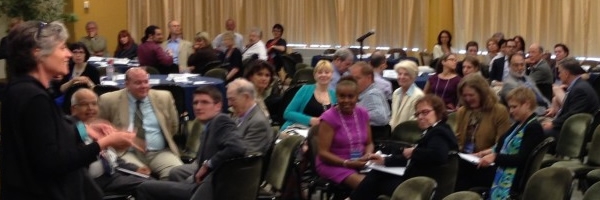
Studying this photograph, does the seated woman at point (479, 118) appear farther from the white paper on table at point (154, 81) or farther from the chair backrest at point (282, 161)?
the white paper on table at point (154, 81)

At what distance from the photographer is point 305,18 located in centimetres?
1927

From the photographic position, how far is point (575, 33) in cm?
1509

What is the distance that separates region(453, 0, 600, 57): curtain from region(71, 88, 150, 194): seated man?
9.70 meters

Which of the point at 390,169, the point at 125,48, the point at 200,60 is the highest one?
the point at 125,48

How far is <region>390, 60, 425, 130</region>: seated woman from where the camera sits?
8.52m

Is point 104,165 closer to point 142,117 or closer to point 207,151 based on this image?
point 207,151

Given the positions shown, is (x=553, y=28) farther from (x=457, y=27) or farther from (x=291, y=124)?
(x=291, y=124)

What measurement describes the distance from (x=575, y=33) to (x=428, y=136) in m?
9.78

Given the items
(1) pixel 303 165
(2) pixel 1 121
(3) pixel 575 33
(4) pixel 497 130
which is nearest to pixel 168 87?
(1) pixel 303 165

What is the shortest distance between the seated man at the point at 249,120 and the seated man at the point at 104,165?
0.48 m

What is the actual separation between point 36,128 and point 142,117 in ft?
13.0

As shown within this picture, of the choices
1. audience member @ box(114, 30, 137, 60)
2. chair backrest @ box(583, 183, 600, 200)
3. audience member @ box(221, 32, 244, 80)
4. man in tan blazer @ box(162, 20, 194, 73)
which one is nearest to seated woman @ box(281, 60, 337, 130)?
chair backrest @ box(583, 183, 600, 200)

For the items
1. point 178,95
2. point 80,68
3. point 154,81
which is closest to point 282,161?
point 178,95

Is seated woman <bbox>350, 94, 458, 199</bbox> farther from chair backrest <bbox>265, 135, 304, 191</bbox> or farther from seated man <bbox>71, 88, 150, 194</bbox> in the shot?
seated man <bbox>71, 88, 150, 194</bbox>
